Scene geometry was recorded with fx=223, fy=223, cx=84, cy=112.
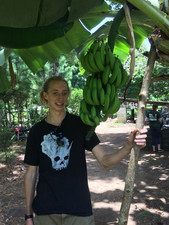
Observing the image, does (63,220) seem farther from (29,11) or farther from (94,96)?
(29,11)

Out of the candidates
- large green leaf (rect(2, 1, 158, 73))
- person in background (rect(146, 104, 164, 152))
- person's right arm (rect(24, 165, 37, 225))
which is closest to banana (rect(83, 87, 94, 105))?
person's right arm (rect(24, 165, 37, 225))

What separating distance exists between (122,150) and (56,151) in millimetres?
541

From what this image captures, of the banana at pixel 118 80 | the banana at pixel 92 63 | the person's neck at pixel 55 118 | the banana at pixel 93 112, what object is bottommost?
the person's neck at pixel 55 118

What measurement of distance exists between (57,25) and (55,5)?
13cm

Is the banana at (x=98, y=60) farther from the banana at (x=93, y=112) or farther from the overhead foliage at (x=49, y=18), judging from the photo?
the overhead foliage at (x=49, y=18)

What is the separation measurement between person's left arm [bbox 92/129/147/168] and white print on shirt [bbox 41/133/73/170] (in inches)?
9.3

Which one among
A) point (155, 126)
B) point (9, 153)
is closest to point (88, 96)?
point (155, 126)

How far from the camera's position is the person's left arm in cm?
126

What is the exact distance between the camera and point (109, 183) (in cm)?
491

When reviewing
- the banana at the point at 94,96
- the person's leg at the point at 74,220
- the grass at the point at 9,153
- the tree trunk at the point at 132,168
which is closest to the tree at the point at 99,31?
the tree trunk at the point at 132,168

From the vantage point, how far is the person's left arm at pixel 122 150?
1265 millimetres

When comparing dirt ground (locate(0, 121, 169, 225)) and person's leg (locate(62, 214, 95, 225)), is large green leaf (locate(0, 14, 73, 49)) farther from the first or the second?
dirt ground (locate(0, 121, 169, 225))

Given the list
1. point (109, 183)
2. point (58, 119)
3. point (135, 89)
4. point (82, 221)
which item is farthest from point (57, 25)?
point (135, 89)

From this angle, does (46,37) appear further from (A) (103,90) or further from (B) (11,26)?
(A) (103,90)
